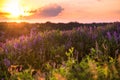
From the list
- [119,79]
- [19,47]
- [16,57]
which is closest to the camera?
[119,79]

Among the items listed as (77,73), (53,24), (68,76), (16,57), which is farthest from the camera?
(53,24)

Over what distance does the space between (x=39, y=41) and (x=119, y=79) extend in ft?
17.2

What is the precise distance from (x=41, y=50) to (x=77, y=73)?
133 inches

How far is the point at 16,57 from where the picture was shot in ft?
27.4

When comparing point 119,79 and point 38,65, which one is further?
point 38,65

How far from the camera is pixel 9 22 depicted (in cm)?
3050

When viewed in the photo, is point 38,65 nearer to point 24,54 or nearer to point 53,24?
point 24,54

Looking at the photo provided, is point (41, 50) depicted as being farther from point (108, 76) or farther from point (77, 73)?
point (108, 76)

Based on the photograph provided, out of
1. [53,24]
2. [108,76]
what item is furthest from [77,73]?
[53,24]

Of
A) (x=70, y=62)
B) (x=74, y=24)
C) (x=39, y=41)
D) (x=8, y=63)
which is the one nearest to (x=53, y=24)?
(x=74, y=24)

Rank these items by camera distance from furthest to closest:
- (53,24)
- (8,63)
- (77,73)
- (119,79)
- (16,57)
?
(53,24) → (16,57) → (8,63) → (77,73) → (119,79)

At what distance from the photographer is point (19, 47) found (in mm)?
9164

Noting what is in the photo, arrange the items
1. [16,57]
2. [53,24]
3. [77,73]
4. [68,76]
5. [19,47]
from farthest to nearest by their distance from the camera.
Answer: [53,24] → [19,47] → [16,57] → [77,73] → [68,76]

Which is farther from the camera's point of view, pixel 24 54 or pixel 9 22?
pixel 9 22
